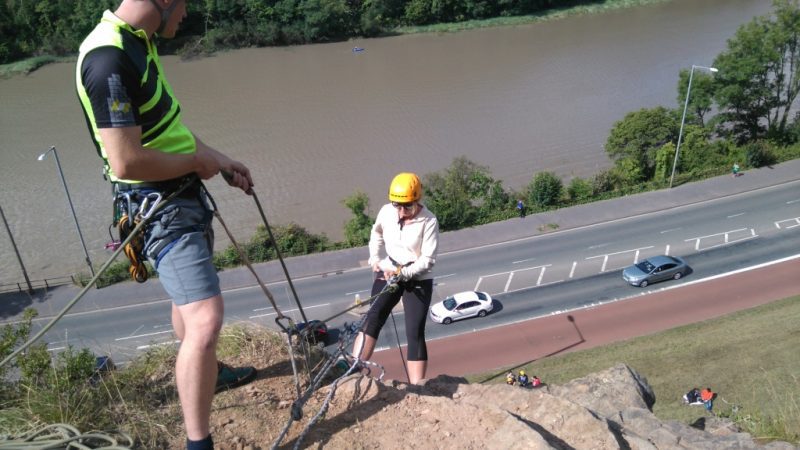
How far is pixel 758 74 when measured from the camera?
33.0 metres

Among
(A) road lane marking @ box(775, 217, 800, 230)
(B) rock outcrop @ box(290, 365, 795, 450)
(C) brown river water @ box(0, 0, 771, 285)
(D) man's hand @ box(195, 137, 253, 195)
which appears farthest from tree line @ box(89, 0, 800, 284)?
(D) man's hand @ box(195, 137, 253, 195)

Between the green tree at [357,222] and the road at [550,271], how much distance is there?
1803mm

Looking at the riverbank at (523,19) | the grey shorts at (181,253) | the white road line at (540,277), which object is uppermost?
the grey shorts at (181,253)

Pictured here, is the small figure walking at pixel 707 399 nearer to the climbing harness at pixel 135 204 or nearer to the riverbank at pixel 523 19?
the climbing harness at pixel 135 204

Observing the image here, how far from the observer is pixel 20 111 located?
39.0 metres

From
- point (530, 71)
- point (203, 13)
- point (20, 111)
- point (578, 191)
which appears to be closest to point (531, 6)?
point (530, 71)

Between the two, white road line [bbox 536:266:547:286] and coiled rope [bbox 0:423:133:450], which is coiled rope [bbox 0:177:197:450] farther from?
white road line [bbox 536:266:547:286]

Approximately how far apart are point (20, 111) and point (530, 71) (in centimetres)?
3027

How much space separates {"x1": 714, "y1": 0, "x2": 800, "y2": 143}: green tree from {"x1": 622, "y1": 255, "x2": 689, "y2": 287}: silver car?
47.4ft

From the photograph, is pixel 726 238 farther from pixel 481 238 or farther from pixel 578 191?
pixel 481 238

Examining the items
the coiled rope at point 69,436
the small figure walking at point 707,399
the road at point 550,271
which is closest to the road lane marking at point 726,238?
the road at point 550,271

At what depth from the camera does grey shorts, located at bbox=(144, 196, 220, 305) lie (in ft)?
11.0

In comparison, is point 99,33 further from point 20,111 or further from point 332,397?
point 20,111

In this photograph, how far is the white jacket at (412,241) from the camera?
17.1 feet
